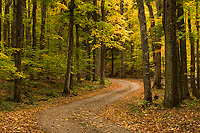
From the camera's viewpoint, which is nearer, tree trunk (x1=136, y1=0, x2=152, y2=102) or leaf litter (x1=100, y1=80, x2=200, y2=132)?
→ leaf litter (x1=100, y1=80, x2=200, y2=132)

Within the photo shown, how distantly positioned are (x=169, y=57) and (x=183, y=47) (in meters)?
3.82

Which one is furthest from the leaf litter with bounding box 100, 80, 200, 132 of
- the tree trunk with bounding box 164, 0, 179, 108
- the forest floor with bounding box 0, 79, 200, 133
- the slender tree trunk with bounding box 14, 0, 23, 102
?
the slender tree trunk with bounding box 14, 0, 23, 102

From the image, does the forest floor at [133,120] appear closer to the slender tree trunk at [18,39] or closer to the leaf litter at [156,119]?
the leaf litter at [156,119]

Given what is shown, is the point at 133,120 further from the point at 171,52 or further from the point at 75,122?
the point at 171,52

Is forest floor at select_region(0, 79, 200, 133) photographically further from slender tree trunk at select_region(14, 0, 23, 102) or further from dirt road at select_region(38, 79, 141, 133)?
slender tree trunk at select_region(14, 0, 23, 102)

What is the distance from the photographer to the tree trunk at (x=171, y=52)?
8336mm

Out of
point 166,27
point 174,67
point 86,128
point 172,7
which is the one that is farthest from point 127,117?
point 172,7

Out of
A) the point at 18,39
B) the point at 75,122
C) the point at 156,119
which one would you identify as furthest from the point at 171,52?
the point at 18,39

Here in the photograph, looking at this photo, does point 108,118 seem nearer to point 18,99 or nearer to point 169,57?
point 169,57

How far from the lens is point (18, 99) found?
11570 mm

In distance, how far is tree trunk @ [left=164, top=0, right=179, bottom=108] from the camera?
8.34m

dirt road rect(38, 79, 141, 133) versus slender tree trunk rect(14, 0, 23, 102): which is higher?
slender tree trunk rect(14, 0, 23, 102)

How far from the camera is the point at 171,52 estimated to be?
8.37m

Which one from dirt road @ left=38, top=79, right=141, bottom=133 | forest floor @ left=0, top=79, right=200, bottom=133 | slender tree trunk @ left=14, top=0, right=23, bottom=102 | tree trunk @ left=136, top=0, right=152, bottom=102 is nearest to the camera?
forest floor @ left=0, top=79, right=200, bottom=133
